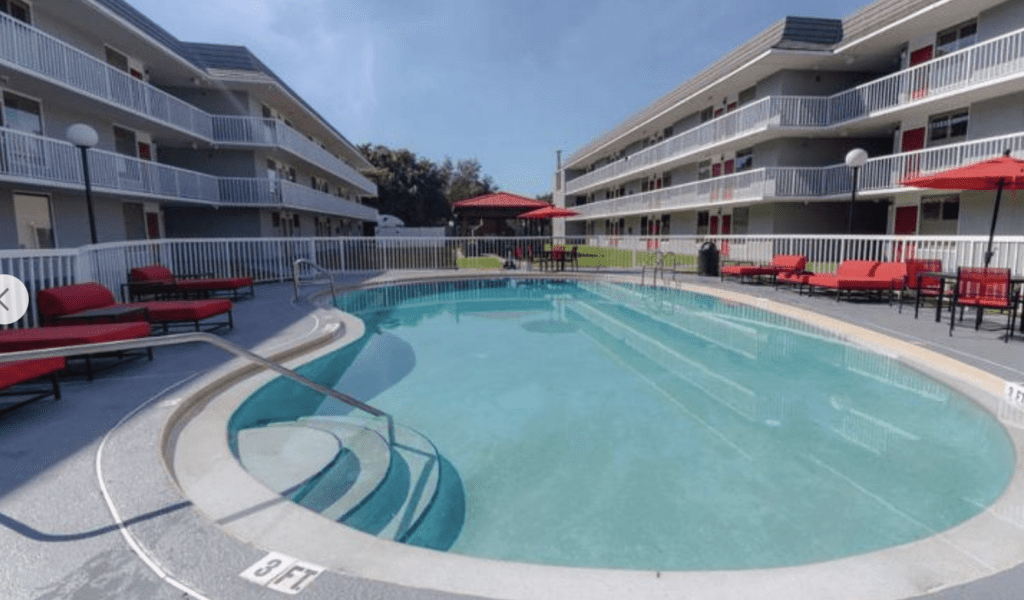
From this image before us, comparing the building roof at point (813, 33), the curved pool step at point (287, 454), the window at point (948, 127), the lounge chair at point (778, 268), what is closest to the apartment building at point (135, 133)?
the curved pool step at point (287, 454)

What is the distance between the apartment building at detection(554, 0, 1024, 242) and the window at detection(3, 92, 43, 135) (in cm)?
2189

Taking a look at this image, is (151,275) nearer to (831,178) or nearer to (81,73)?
(81,73)

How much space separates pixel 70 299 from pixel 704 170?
26979 millimetres

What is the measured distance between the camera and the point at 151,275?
9430 mm

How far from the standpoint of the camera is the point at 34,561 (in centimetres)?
221

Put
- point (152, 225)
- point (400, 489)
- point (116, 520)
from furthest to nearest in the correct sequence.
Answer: point (152, 225), point (400, 489), point (116, 520)

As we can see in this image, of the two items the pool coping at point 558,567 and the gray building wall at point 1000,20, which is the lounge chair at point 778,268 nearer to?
the gray building wall at point 1000,20

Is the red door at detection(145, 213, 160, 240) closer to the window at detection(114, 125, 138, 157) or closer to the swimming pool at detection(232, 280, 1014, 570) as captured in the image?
the window at detection(114, 125, 138, 157)

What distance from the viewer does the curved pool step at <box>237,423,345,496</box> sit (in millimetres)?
3385

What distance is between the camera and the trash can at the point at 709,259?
16250mm

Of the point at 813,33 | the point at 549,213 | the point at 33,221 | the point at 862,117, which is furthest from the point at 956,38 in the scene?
the point at 33,221

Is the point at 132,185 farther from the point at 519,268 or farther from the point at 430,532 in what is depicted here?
the point at 430,532

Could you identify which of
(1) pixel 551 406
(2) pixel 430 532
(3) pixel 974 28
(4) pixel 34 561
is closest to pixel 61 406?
(4) pixel 34 561

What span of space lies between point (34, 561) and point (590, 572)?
96.0 inches
